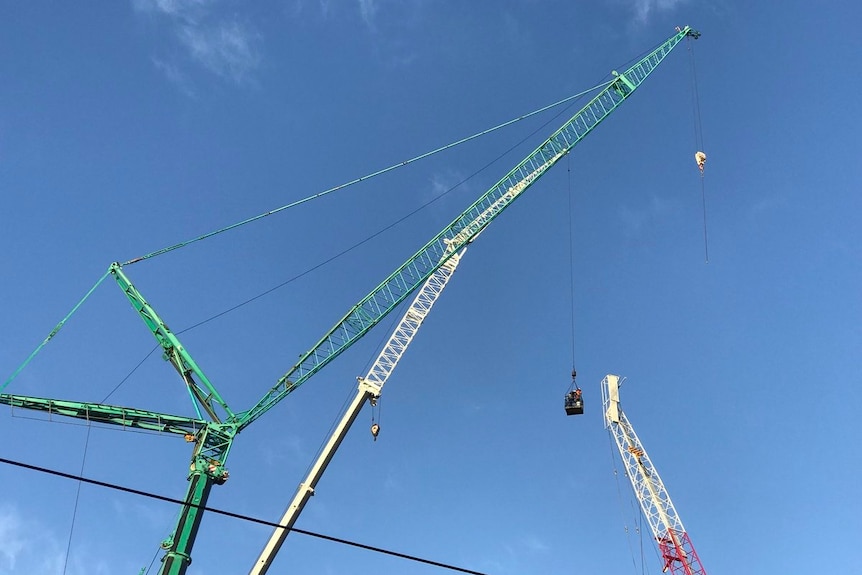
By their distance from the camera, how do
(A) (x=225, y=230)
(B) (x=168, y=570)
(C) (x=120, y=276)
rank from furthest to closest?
(A) (x=225, y=230) → (C) (x=120, y=276) → (B) (x=168, y=570)

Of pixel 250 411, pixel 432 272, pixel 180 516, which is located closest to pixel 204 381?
pixel 250 411

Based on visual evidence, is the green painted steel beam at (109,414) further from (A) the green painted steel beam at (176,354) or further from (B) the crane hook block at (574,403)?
(B) the crane hook block at (574,403)

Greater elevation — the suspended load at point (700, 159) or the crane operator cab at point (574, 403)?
the suspended load at point (700, 159)

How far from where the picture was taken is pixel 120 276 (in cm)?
7356

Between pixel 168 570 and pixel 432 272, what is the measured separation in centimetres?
3644

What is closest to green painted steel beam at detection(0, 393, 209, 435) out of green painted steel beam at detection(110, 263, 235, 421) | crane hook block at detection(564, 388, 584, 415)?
green painted steel beam at detection(110, 263, 235, 421)

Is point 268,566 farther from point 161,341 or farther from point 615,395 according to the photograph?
point 615,395

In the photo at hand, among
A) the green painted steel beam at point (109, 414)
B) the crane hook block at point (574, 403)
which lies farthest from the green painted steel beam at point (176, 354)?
the crane hook block at point (574, 403)

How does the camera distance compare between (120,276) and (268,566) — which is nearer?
(268,566)

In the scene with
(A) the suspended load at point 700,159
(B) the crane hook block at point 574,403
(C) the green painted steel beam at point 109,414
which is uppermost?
(A) the suspended load at point 700,159

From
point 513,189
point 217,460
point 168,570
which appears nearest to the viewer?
point 168,570

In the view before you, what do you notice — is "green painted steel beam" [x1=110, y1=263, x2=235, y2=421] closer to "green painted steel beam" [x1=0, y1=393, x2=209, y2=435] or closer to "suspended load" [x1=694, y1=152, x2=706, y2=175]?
"green painted steel beam" [x1=0, y1=393, x2=209, y2=435]

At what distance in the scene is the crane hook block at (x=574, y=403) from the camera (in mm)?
76562

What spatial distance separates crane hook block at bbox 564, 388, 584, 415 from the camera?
251 ft
